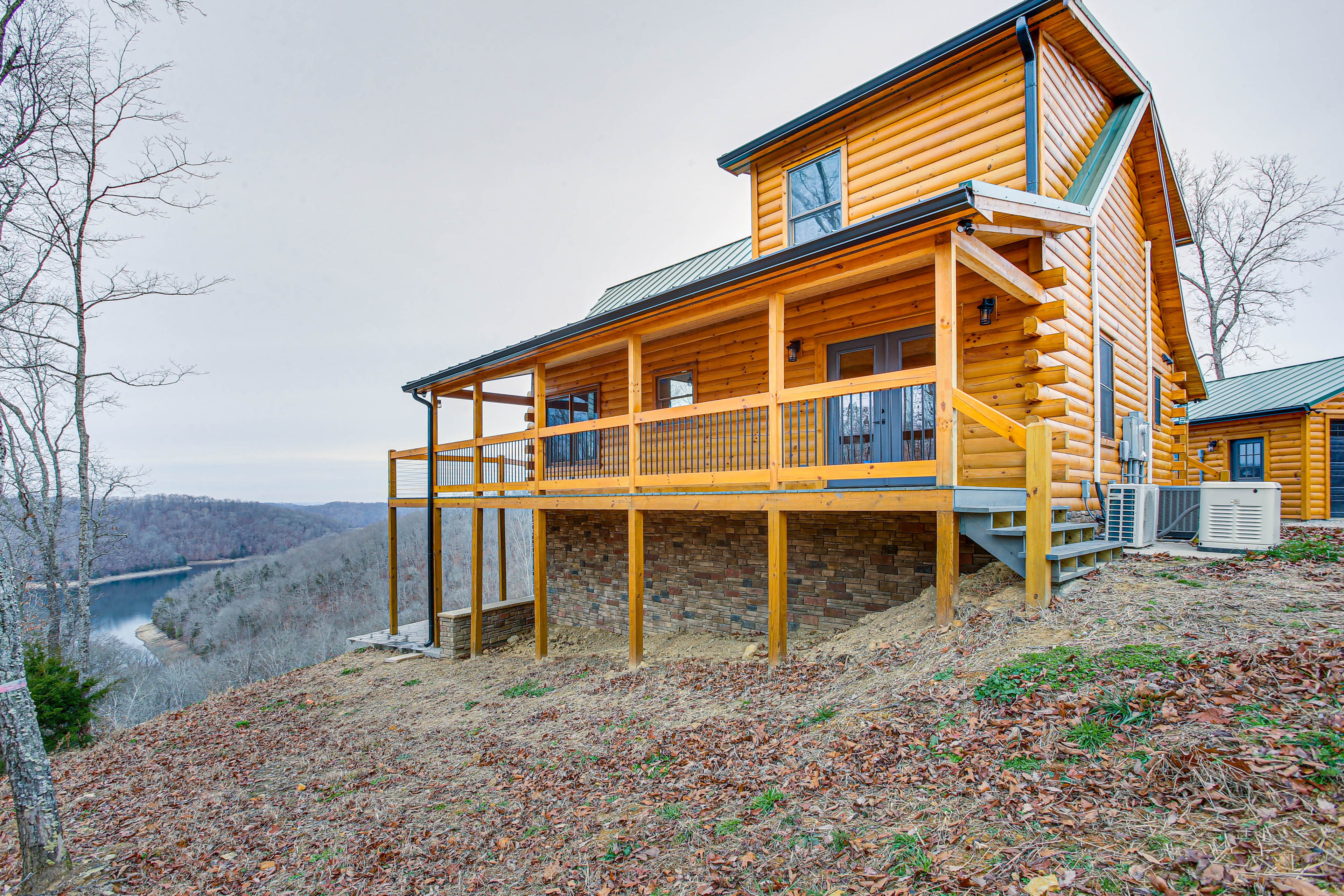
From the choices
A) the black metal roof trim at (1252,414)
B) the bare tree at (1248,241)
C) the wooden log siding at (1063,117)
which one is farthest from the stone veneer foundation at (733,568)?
the bare tree at (1248,241)

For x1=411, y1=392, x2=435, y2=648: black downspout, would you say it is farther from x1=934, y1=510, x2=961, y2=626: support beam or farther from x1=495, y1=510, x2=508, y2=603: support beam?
x1=934, y1=510, x2=961, y2=626: support beam

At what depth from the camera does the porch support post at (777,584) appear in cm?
691

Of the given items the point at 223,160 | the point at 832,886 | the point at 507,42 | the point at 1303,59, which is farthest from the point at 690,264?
the point at 1303,59

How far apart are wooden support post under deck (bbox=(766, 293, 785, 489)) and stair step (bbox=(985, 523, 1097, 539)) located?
2.22 m

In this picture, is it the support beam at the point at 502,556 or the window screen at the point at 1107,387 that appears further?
the support beam at the point at 502,556

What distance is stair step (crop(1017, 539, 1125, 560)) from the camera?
5.62 metres

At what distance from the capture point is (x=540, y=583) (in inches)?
404

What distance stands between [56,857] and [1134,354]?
14251 mm

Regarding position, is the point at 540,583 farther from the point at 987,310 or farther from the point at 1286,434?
the point at 1286,434

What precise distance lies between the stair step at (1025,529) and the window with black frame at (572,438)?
7.95 metres

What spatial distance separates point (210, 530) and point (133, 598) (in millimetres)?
8454

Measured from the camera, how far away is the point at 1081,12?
751 centimetres

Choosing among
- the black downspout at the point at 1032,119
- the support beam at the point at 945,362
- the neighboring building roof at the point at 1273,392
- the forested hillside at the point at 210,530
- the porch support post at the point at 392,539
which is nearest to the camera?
the support beam at the point at 945,362

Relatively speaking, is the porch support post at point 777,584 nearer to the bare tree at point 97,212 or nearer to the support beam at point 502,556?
the support beam at point 502,556
